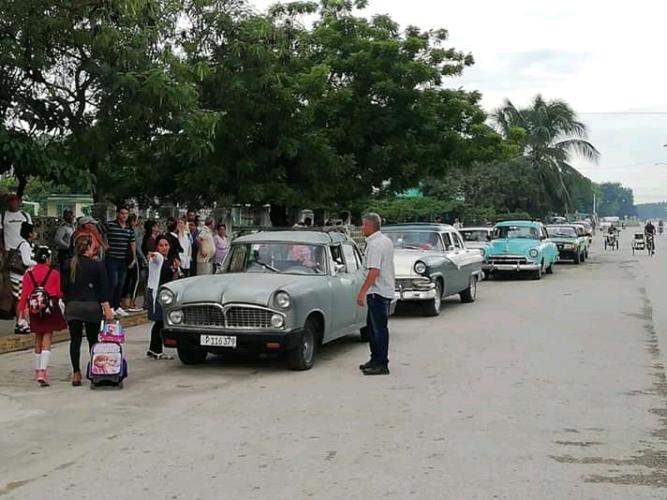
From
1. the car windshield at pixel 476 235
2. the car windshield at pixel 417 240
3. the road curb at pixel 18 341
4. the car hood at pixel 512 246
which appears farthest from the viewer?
the car windshield at pixel 476 235

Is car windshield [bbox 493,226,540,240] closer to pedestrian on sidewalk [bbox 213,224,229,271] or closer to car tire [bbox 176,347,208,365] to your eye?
pedestrian on sidewalk [bbox 213,224,229,271]

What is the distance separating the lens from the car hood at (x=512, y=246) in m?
24.7

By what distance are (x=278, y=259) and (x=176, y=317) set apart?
1.74 metres

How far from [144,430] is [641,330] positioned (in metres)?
9.17

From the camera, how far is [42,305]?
877 centimetres

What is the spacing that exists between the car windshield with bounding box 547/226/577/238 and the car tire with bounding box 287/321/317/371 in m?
24.3

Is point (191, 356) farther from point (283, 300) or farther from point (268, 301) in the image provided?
point (283, 300)

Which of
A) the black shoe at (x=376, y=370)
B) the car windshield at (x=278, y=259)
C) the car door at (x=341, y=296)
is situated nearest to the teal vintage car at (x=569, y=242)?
the car door at (x=341, y=296)

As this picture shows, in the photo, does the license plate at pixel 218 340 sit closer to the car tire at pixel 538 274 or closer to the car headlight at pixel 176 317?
the car headlight at pixel 176 317

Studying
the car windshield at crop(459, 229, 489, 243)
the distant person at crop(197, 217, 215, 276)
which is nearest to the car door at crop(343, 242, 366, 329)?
the distant person at crop(197, 217, 215, 276)

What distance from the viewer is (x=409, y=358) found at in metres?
11.0

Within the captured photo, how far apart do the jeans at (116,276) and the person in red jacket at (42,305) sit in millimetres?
4902

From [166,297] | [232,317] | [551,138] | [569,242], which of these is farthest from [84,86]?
[551,138]

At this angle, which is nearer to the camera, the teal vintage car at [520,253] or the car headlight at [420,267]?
the car headlight at [420,267]
